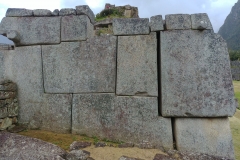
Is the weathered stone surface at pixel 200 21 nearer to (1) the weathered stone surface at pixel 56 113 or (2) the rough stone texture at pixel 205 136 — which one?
(2) the rough stone texture at pixel 205 136

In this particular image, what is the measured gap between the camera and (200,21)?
380cm

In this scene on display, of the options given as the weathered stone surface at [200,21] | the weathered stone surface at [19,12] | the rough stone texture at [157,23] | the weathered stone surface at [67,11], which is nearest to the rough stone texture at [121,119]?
the rough stone texture at [157,23]

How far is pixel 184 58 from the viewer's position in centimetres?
387

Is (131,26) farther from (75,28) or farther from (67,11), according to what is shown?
(67,11)

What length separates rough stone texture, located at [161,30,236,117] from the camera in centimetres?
376

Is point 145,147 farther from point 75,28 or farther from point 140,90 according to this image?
point 75,28

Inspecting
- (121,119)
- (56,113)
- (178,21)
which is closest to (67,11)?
(56,113)

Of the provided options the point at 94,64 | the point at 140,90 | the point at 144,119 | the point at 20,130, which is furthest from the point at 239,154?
the point at 20,130

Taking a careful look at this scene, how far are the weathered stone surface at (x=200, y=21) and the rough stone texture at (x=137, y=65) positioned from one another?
73cm

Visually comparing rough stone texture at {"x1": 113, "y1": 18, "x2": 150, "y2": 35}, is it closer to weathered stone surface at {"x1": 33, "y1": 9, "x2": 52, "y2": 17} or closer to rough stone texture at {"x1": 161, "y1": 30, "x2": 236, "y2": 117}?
rough stone texture at {"x1": 161, "y1": 30, "x2": 236, "y2": 117}

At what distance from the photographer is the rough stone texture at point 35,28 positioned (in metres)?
4.41

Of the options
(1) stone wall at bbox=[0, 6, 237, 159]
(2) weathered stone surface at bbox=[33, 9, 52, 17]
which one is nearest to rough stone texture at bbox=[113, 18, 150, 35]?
(1) stone wall at bbox=[0, 6, 237, 159]

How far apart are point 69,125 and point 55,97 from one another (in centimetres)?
64

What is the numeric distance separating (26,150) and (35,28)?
9.15 feet
